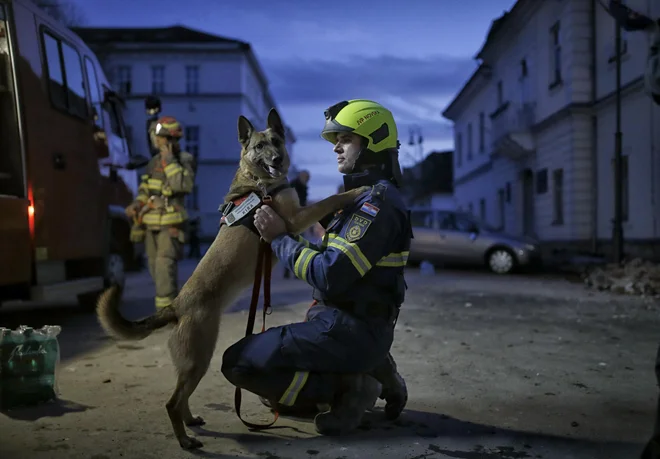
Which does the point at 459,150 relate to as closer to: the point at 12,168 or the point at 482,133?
the point at 482,133

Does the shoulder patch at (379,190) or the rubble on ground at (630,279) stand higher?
the shoulder patch at (379,190)

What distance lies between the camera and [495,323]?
7633mm

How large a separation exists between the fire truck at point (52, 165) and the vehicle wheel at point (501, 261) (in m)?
10.3

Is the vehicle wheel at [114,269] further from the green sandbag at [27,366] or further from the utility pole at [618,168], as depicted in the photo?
the utility pole at [618,168]

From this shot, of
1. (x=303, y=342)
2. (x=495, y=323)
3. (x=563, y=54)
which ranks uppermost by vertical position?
(x=563, y=54)

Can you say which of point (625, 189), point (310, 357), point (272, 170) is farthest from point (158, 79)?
point (310, 357)

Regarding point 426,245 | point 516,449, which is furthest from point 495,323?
point 426,245

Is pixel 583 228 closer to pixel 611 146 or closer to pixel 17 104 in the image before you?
pixel 611 146

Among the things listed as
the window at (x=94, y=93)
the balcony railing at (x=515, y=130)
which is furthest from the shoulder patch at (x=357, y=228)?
the balcony railing at (x=515, y=130)

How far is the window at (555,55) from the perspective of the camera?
20.0 m

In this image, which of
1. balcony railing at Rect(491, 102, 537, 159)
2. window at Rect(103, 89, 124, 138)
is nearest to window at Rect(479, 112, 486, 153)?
balcony railing at Rect(491, 102, 537, 159)

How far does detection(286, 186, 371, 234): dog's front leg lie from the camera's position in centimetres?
351

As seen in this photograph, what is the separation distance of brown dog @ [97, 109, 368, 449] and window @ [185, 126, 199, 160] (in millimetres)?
45070

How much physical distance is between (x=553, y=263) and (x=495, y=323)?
1048 cm
